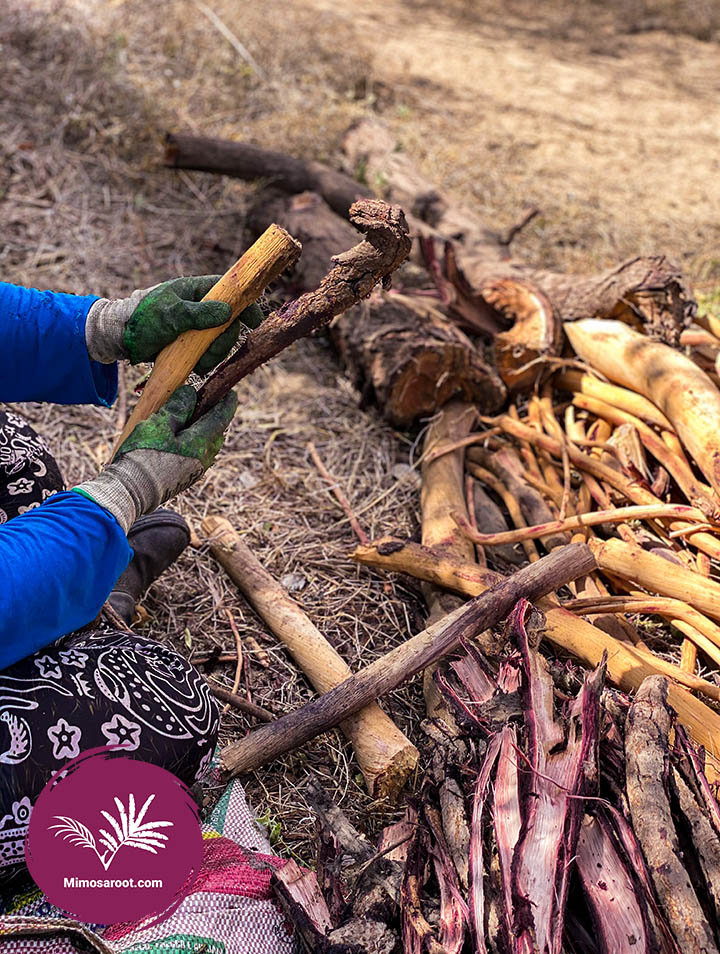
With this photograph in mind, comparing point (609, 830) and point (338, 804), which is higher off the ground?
point (609, 830)

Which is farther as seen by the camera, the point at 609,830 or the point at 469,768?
the point at 469,768

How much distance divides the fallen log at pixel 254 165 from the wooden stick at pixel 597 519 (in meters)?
2.24

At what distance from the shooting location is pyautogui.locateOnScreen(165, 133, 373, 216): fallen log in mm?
3996

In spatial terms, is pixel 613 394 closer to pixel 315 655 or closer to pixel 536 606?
pixel 536 606

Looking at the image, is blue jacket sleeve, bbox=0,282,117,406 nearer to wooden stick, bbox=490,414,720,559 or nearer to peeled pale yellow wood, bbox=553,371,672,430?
wooden stick, bbox=490,414,720,559

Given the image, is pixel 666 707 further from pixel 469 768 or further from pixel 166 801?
pixel 166 801

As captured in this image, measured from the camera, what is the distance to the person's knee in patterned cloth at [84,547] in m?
1.43

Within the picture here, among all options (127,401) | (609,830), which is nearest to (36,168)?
(127,401)

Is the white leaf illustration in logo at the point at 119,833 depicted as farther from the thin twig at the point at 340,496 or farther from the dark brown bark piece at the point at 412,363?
the dark brown bark piece at the point at 412,363

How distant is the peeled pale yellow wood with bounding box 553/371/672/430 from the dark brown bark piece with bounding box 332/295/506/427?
0.26 m

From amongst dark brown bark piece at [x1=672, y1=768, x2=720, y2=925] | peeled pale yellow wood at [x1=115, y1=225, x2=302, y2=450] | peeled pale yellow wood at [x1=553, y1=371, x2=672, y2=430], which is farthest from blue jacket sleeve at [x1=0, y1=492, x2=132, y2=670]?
peeled pale yellow wood at [x1=553, y1=371, x2=672, y2=430]

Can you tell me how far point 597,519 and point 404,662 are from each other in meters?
0.75

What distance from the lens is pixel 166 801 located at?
1.57 meters

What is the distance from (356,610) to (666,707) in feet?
3.12
